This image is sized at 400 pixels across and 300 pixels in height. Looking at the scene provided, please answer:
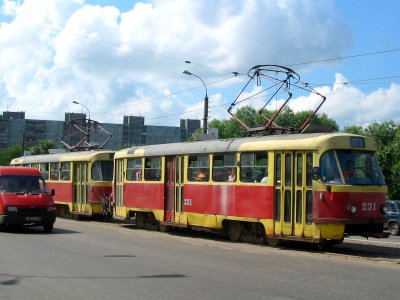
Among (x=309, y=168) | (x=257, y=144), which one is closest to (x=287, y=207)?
(x=309, y=168)

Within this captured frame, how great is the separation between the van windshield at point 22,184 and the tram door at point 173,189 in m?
4.03

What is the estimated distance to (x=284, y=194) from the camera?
14.9 metres

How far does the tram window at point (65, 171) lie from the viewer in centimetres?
2788

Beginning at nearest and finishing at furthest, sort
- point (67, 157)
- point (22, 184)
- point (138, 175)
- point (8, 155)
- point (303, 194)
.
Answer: point (303, 194) < point (22, 184) < point (138, 175) < point (67, 157) < point (8, 155)

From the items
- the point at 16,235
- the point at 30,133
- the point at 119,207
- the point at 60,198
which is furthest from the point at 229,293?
the point at 30,133

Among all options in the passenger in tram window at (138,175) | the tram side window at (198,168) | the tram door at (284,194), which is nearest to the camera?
the tram door at (284,194)

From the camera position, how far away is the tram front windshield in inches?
556

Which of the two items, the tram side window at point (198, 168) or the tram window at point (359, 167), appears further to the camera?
the tram side window at point (198, 168)

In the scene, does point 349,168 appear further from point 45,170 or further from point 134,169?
point 45,170

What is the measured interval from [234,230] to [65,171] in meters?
13.5

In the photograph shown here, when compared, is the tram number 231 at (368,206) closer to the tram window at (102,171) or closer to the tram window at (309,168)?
the tram window at (309,168)

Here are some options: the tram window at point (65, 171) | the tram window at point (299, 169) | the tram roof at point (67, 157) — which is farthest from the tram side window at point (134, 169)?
the tram window at point (299, 169)

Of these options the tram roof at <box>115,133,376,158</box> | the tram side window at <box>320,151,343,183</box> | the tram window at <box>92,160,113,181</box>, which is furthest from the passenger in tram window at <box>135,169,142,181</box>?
the tram side window at <box>320,151,343,183</box>

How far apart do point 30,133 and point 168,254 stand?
367 ft
